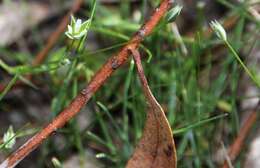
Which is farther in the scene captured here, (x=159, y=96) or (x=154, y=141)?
(x=159, y=96)

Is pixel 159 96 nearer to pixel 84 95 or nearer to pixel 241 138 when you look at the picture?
pixel 241 138

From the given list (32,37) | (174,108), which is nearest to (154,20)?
(174,108)

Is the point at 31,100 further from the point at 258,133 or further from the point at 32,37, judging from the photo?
the point at 258,133

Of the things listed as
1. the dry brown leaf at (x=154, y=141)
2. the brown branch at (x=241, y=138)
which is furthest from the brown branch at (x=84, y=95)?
the brown branch at (x=241, y=138)

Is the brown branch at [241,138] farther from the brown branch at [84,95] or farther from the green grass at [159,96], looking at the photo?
the brown branch at [84,95]

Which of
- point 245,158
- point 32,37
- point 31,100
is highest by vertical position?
point 32,37

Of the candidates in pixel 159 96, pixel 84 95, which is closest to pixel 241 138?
pixel 159 96

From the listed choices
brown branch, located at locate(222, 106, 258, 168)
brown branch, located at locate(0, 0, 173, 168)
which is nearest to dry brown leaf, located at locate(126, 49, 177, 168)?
brown branch, located at locate(0, 0, 173, 168)
